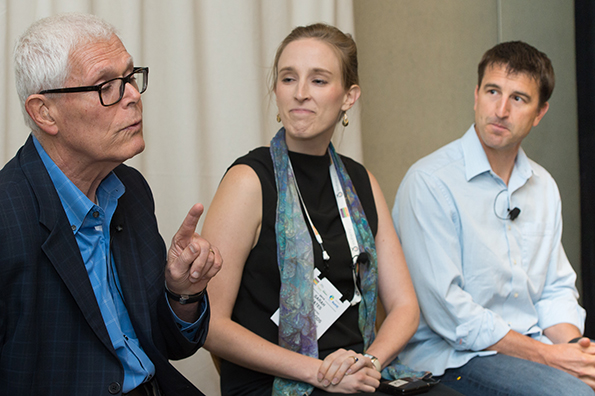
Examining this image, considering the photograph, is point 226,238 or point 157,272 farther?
point 226,238

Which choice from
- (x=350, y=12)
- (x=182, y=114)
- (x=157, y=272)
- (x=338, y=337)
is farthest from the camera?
(x=350, y=12)

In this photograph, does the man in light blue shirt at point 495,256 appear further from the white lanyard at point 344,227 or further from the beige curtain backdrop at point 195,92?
the beige curtain backdrop at point 195,92

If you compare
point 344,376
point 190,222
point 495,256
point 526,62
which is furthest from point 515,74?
point 190,222

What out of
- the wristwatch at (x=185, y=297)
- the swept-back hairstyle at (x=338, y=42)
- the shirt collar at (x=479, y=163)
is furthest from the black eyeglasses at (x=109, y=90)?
the shirt collar at (x=479, y=163)

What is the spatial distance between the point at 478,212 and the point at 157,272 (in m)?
1.38

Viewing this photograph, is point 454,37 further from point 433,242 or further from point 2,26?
point 2,26

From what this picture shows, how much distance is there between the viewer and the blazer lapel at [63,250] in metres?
1.25

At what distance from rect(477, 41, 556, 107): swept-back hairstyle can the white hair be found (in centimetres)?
176

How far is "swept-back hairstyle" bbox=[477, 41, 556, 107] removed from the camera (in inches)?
94.4

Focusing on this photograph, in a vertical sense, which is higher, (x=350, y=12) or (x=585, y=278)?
(x=350, y=12)

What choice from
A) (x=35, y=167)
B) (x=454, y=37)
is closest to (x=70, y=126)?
(x=35, y=167)

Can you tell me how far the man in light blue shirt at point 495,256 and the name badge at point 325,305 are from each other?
0.48 metres

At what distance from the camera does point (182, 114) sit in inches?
99.9

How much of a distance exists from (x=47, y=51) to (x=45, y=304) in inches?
22.7
